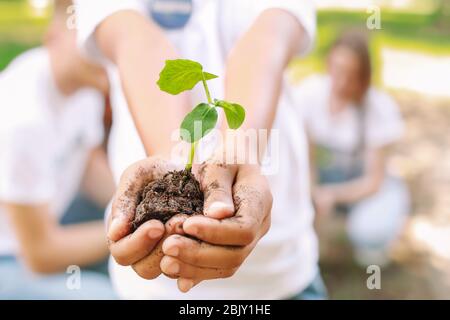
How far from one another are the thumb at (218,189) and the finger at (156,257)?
0.08ft

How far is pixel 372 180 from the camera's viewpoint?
114 cm

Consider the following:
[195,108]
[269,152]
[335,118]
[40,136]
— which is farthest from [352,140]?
[195,108]

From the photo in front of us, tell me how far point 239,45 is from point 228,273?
282mm

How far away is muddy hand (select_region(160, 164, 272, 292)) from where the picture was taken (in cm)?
51

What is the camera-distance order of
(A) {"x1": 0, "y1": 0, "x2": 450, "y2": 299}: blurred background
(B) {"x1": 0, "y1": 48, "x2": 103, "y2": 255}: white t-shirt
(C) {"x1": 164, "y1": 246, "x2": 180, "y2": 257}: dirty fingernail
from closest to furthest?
(C) {"x1": 164, "y1": 246, "x2": 180, "y2": 257}: dirty fingernail
(B) {"x1": 0, "y1": 48, "x2": 103, "y2": 255}: white t-shirt
(A) {"x1": 0, "y1": 0, "x2": 450, "y2": 299}: blurred background

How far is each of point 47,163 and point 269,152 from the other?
14.9 inches

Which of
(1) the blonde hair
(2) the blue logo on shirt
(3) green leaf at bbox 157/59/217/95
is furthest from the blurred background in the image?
(3) green leaf at bbox 157/59/217/95

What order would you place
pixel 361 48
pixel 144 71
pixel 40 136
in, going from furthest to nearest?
pixel 361 48 → pixel 40 136 → pixel 144 71

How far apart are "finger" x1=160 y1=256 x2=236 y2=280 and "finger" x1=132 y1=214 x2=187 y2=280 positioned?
1 centimetres

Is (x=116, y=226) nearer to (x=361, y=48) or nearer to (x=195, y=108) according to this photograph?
(x=195, y=108)

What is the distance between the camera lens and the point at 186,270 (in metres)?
0.54

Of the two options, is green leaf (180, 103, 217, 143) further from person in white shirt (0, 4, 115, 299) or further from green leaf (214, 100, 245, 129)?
person in white shirt (0, 4, 115, 299)

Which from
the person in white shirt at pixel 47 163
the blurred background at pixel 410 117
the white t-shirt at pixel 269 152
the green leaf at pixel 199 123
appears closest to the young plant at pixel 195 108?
the green leaf at pixel 199 123

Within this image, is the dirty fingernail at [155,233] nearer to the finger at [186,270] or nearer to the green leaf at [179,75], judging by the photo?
the finger at [186,270]
